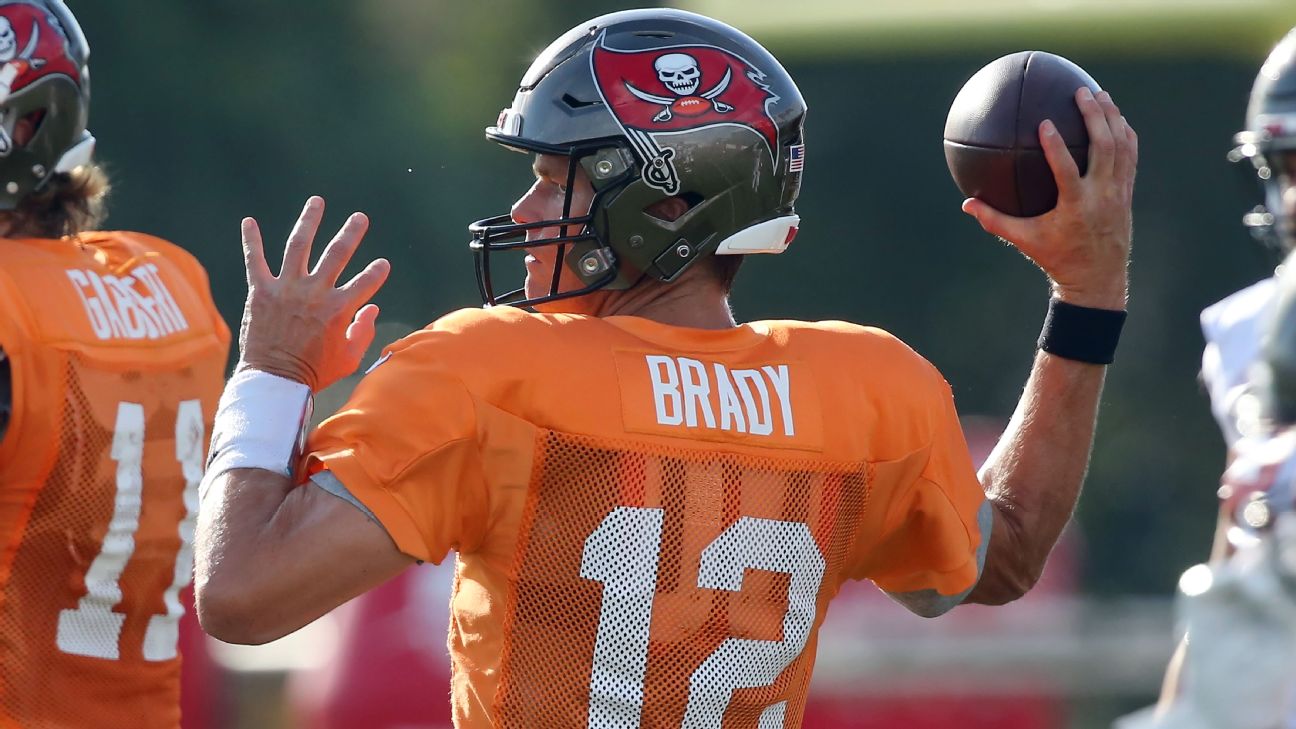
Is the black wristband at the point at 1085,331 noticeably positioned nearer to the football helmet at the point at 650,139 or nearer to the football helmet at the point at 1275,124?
the football helmet at the point at 1275,124

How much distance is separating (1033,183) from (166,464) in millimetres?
1735

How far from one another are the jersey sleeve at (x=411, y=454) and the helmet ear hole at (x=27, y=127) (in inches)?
55.0

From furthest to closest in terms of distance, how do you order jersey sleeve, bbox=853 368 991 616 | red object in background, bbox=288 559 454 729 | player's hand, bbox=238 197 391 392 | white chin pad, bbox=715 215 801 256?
red object in background, bbox=288 559 454 729, white chin pad, bbox=715 215 801 256, jersey sleeve, bbox=853 368 991 616, player's hand, bbox=238 197 391 392

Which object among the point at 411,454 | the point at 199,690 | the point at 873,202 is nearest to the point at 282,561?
the point at 411,454

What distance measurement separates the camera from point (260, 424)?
2.79m

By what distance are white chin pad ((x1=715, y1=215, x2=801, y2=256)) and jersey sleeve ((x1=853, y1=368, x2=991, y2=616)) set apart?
1.23 ft

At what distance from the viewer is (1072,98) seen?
10.7 feet

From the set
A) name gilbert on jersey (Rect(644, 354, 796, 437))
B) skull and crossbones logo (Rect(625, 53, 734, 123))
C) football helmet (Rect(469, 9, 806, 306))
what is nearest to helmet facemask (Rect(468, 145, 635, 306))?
football helmet (Rect(469, 9, 806, 306))

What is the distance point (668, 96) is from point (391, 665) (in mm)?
3731

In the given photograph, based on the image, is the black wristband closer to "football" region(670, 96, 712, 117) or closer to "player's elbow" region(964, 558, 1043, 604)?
"player's elbow" region(964, 558, 1043, 604)

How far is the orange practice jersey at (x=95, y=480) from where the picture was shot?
3424 millimetres

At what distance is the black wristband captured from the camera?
3.30 m

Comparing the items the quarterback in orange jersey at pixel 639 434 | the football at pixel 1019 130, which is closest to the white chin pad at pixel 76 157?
the quarterback in orange jersey at pixel 639 434

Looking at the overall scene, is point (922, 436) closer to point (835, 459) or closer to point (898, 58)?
point (835, 459)
